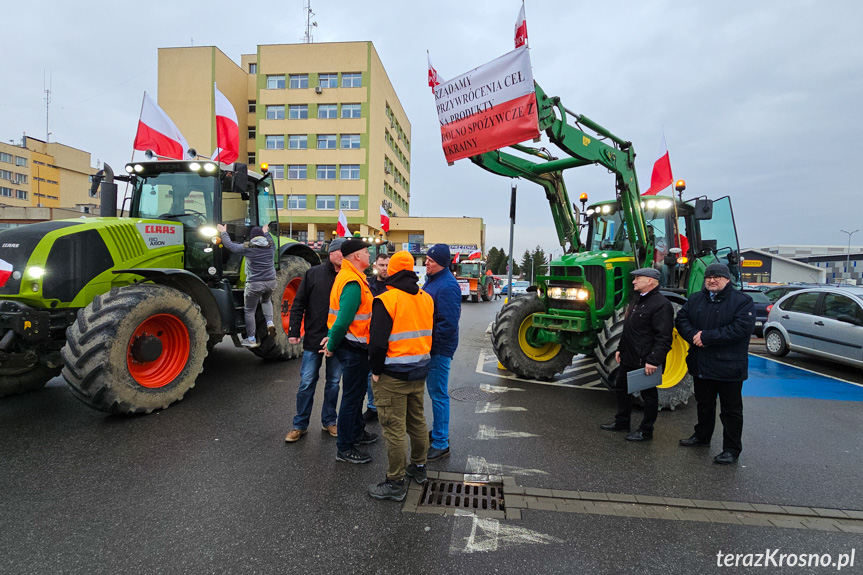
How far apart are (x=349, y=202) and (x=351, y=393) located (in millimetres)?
37722

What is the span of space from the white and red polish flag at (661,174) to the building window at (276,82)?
3981cm

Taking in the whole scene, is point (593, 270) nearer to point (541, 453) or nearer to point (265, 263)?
point (541, 453)

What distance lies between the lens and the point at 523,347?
6.98m

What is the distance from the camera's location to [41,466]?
3557 mm

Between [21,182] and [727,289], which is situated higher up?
[21,182]

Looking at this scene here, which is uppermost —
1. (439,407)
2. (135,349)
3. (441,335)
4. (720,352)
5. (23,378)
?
(441,335)

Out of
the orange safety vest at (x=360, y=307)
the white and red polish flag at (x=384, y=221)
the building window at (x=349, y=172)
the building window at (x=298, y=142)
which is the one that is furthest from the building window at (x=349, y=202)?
the orange safety vest at (x=360, y=307)

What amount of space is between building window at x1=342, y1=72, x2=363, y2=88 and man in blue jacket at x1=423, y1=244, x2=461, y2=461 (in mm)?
40110

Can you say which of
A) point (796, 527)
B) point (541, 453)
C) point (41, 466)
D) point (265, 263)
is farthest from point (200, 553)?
point (265, 263)

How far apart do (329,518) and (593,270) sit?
4722 millimetres

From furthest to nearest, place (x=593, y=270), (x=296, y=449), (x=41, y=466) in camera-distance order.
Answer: (x=593, y=270) < (x=296, y=449) < (x=41, y=466)

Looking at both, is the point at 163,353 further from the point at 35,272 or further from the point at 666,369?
the point at 666,369

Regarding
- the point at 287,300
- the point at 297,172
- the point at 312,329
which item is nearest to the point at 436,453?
the point at 312,329

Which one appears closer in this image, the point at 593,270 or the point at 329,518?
the point at 329,518
